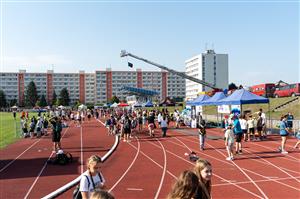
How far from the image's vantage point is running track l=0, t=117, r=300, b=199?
9.02m

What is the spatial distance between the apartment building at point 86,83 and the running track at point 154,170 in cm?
13216

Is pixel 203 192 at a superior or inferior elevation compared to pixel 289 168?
superior

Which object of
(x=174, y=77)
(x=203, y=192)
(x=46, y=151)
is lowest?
(x=46, y=151)

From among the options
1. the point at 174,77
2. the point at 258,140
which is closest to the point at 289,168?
the point at 258,140

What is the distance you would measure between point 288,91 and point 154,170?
145 ft

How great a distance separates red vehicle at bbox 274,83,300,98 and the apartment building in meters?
98.4

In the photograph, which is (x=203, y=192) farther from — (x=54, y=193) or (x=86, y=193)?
(x=54, y=193)

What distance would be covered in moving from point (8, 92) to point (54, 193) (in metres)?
152

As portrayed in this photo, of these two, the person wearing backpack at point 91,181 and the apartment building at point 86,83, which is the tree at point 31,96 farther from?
the person wearing backpack at point 91,181

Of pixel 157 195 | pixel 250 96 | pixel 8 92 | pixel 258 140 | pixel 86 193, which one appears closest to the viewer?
pixel 86 193

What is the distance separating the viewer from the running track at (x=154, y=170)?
9.02m

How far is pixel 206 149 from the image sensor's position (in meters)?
16.5

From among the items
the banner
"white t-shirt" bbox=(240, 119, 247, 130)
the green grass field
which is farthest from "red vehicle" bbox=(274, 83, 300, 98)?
A: the green grass field

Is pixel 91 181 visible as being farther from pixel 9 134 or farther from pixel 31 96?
pixel 31 96
